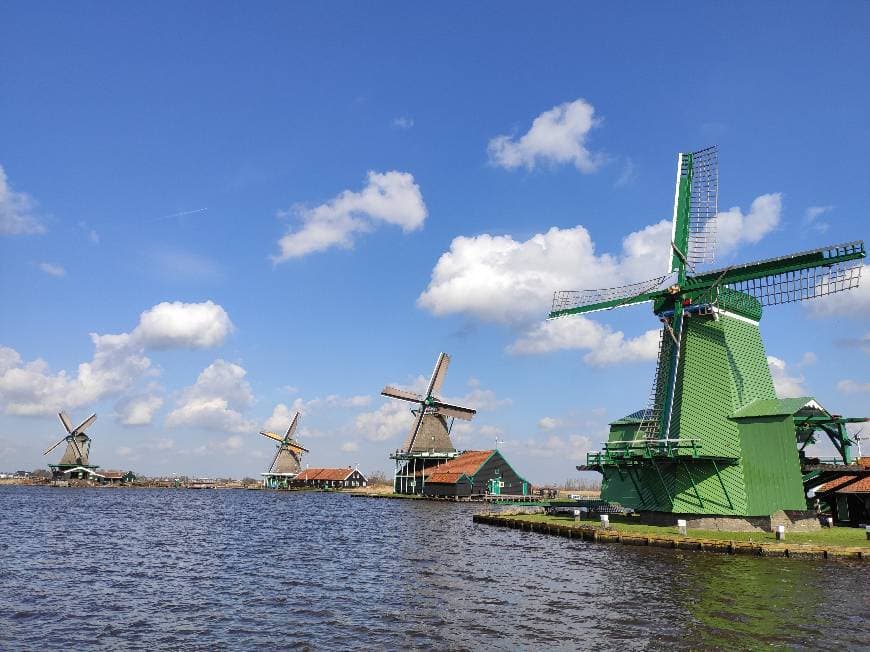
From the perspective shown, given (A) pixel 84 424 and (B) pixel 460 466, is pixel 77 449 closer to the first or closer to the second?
(A) pixel 84 424

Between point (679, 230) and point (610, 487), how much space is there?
24.4m

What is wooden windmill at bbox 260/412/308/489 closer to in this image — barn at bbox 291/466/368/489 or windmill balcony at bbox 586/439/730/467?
barn at bbox 291/466/368/489

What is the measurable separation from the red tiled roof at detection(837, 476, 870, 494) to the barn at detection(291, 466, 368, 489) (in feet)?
306

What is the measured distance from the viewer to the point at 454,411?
90.2 meters

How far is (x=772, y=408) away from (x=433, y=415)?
193 ft

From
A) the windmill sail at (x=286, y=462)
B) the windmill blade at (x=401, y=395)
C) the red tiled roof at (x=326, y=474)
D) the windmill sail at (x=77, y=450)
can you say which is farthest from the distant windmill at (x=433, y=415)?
the windmill sail at (x=77, y=450)

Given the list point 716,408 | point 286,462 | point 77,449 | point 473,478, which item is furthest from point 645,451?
point 77,449

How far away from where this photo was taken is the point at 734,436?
35.0m

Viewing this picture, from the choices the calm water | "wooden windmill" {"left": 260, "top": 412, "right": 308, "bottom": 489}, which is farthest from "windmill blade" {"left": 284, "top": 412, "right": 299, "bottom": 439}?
the calm water

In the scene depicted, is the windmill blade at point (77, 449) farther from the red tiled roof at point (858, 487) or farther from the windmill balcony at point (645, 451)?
the red tiled roof at point (858, 487)

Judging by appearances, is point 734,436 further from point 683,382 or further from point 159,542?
point 159,542

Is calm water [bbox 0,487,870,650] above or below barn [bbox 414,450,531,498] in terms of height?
below

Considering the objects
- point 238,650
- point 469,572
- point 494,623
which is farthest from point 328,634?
point 469,572

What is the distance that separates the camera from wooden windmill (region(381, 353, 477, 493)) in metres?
88.8
